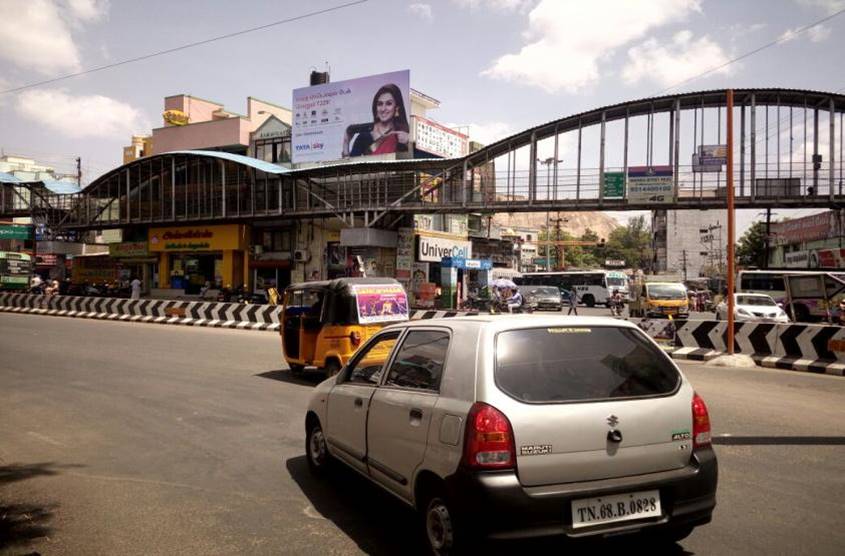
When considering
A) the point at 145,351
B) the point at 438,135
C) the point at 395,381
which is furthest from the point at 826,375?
the point at 438,135

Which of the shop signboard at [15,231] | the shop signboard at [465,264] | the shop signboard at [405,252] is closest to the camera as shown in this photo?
the shop signboard at [405,252]

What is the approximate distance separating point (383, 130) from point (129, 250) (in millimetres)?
22155

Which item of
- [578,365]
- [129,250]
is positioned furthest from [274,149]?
[578,365]

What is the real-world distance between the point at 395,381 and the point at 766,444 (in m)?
4.48

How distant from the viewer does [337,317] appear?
9.77 metres

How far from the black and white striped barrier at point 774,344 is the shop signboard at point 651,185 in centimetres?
1613

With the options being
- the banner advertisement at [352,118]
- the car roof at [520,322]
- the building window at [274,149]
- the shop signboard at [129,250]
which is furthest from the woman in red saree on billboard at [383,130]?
the car roof at [520,322]

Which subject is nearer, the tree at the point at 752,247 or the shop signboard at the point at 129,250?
the shop signboard at the point at 129,250

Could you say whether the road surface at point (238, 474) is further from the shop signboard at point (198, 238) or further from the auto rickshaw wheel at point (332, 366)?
the shop signboard at point (198, 238)

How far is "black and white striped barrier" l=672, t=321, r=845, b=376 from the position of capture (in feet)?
40.0

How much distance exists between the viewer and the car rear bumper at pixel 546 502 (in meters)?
2.96

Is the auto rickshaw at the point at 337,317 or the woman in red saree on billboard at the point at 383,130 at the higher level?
the woman in red saree on billboard at the point at 383,130

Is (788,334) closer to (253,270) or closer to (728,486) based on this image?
(728,486)

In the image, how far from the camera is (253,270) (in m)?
39.7
